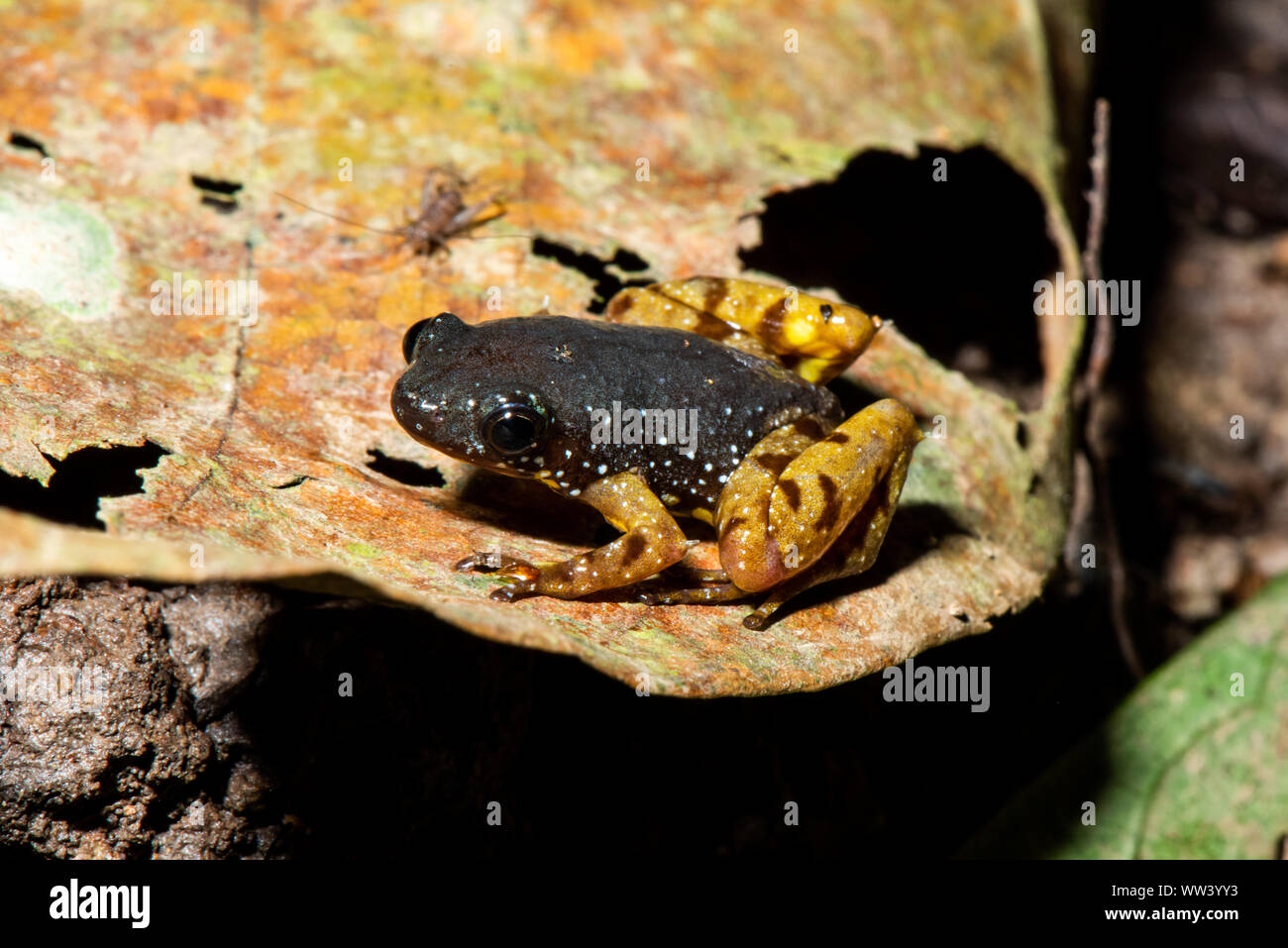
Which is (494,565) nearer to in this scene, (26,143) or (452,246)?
(452,246)

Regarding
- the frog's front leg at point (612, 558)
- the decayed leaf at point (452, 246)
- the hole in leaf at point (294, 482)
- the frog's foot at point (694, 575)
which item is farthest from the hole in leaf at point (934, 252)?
the hole in leaf at point (294, 482)

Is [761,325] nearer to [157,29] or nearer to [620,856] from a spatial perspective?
[620,856]

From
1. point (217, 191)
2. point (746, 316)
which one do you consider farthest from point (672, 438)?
point (217, 191)

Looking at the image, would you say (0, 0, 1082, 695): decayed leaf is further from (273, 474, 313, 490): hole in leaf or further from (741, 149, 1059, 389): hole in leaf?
(741, 149, 1059, 389): hole in leaf

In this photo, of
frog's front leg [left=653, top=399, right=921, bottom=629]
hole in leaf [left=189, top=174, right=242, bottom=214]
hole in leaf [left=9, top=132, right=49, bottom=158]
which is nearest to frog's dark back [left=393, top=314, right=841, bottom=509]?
frog's front leg [left=653, top=399, right=921, bottom=629]

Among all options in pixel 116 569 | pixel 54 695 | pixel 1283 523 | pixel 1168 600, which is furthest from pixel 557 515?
pixel 1283 523

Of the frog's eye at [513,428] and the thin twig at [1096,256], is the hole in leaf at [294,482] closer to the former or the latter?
the frog's eye at [513,428]
